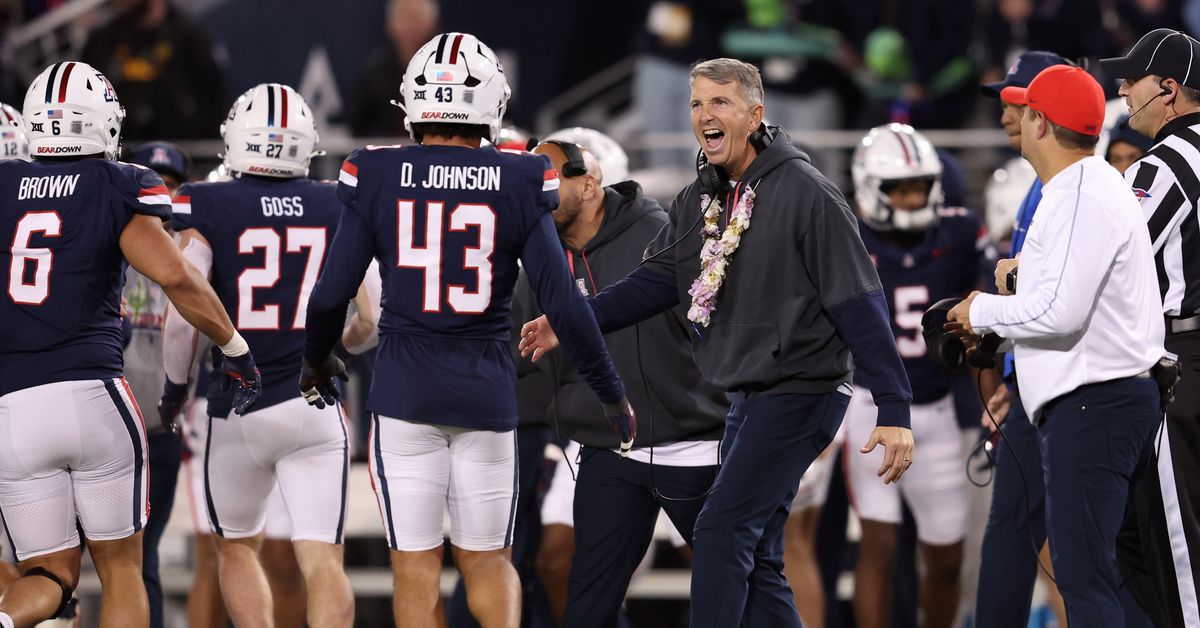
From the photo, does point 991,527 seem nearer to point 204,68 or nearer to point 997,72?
point 997,72

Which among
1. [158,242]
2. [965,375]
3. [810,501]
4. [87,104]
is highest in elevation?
[87,104]

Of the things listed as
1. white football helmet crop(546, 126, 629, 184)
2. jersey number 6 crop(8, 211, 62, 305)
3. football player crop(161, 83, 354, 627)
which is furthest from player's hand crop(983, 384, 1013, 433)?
jersey number 6 crop(8, 211, 62, 305)

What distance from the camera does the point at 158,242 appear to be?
5.23 metres

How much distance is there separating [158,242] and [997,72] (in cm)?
686

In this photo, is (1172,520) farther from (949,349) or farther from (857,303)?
(857,303)

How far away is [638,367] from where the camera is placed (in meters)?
5.70

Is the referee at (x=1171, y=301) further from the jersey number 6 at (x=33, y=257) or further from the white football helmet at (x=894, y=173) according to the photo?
the jersey number 6 at (x=33, y=257)

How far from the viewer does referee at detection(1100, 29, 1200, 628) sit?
201 inches

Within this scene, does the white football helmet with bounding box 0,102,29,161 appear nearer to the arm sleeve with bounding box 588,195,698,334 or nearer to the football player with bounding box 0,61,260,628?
the football player with bounding box 0,61,260,628

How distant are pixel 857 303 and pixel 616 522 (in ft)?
4.06

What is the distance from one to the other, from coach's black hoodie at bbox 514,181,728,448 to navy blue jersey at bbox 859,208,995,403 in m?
1.79

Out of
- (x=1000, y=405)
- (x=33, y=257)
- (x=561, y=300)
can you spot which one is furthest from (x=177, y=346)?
(x=1000, y=405)

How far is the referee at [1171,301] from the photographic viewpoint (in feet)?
16.8

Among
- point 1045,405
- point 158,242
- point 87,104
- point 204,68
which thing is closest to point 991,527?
point 1045,405
